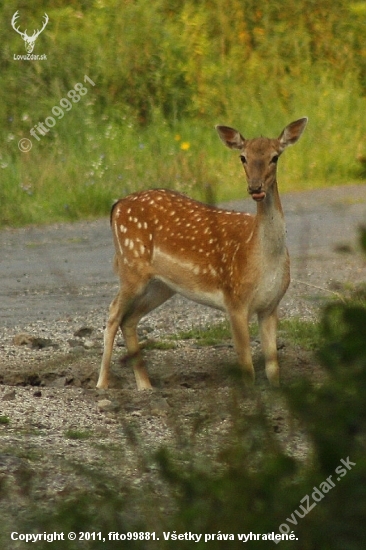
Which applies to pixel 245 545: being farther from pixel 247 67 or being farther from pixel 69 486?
pixel 247 67

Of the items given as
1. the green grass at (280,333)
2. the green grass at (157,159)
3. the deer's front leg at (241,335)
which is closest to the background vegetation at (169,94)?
the green grass at (157,159)

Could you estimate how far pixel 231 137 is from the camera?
8.59m

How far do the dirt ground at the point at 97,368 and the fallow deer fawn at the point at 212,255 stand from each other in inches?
11.1

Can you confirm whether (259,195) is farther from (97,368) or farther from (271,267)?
(97,368)

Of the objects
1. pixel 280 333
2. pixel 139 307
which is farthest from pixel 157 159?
pixel 139 307

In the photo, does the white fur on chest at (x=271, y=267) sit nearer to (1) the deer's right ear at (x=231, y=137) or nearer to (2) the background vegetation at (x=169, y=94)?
(1) the deer's right ear at (x=231, y=137)

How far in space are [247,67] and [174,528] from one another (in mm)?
17212

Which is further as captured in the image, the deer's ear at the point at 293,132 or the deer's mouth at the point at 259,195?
the deer's ear at the point at 293,132

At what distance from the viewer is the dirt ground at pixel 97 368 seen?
5391 mm

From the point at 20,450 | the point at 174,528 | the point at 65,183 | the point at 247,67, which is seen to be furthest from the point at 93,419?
the point at 247,67

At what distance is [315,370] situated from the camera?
7785 mm

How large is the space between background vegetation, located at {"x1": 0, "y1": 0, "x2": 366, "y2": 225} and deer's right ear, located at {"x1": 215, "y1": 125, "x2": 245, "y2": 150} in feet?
20.6

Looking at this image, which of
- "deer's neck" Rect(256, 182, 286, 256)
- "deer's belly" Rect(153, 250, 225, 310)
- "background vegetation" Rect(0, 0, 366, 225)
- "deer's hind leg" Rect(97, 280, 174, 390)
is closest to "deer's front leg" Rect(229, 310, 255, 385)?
"deer's belly" Rect(153, 250, 225, 310)

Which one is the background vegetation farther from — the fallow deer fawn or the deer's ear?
the deer's ear
